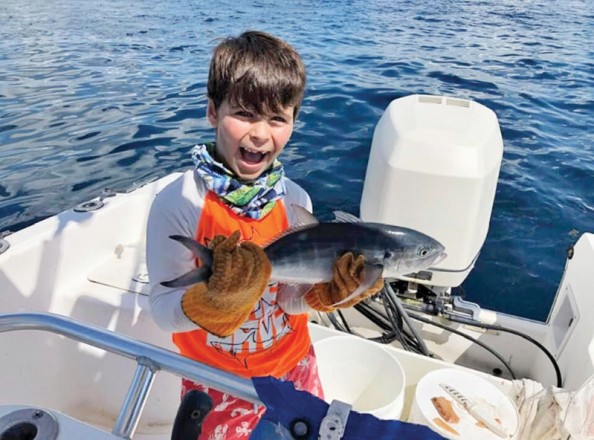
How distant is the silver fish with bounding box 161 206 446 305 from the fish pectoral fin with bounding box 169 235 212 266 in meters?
0.26

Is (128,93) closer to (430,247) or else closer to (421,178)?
(421,178)

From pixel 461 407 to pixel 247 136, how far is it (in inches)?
71.3

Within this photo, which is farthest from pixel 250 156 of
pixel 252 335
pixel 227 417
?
pixel 227 417

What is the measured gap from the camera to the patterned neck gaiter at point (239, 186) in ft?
5.55

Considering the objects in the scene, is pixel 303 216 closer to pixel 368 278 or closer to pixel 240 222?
pixel 240 222

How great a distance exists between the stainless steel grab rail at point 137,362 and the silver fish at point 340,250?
0.39 metres

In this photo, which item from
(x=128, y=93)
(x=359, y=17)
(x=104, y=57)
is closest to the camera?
(x=128, y=93)

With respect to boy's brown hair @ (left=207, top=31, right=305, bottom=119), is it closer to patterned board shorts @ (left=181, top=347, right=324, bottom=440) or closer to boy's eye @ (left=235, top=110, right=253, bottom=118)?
boy's eye @ (left=235, top=110, right=253, bottom=118)

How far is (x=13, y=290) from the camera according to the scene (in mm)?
2477

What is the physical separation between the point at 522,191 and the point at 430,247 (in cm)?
461

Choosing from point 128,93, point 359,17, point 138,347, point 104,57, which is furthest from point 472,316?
point 359,17

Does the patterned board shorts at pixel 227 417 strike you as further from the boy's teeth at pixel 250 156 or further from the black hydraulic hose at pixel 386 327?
the black hydraulic hose at pixel 386 327

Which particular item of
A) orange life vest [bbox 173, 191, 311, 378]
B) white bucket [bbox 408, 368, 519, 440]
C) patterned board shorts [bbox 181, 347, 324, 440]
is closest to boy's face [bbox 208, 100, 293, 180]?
orange life vest [bbox 173, 191, 311, 378]

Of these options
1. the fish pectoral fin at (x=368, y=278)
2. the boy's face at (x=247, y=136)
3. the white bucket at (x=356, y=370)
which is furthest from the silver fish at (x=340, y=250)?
the white bucket at (x=356, y=370)
